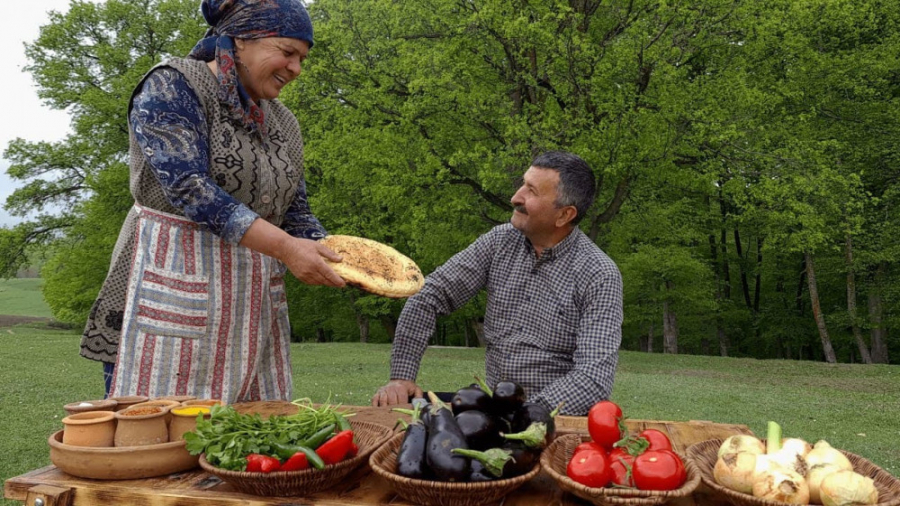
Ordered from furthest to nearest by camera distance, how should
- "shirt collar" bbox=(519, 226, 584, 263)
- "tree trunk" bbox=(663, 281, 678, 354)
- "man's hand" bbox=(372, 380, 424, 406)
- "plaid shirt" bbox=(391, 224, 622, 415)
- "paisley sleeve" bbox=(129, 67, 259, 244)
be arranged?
"tree trunk" bbox=(663, 281, 678, 354), "shirt collar" bbox=(519, 226, 584, 263), "plaid shirt" bbox=(391, 224, 622, 415), "man's hand" bbox=(372, 380, 424, 406), "paisley sleeve" bbox=(129, 67, 259, 244)

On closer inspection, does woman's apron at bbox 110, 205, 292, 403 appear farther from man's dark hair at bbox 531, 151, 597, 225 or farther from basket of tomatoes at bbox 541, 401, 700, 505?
man's dark hair at bbox 531, 151, 597, 225

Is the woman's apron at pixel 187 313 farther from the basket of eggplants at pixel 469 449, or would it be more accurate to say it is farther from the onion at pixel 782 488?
the onion at pixel 782 488

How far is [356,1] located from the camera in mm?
18094

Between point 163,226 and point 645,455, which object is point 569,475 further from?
point 163,226

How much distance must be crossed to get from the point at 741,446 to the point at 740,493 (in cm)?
24

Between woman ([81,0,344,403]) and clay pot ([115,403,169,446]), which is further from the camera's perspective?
woman ([81,0,344,403])

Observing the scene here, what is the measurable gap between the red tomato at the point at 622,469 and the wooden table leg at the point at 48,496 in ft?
5.00

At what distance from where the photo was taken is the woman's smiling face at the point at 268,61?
8.69 ft

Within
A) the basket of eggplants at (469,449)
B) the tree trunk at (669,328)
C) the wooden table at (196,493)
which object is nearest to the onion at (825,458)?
the wooden table at (196,493)

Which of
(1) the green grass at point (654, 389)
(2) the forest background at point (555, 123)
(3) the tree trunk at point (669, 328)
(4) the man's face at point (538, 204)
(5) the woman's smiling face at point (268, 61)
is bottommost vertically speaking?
(1) the green grass at point (654, 389)

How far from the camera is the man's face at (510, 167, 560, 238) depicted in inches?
141

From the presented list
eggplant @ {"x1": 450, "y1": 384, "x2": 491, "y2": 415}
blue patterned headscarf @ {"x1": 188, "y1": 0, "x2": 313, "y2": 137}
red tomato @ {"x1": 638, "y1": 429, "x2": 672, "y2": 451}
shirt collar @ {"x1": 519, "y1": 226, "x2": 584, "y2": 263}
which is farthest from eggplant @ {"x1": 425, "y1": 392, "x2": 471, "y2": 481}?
shirt collar @ {"x1": 519, "y1": 226, "x2": 584, "y2": 263}

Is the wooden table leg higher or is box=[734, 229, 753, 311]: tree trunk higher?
box=[734, 229, 753, 311]: tree trunk

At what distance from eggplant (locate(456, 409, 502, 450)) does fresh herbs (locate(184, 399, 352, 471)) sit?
43cm
